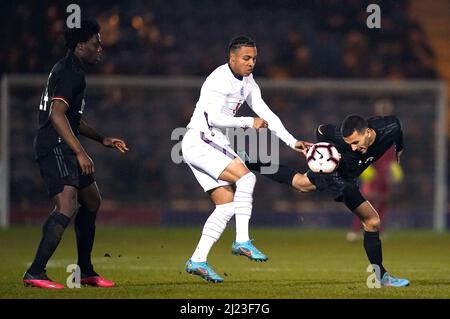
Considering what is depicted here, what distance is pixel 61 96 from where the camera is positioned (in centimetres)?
842

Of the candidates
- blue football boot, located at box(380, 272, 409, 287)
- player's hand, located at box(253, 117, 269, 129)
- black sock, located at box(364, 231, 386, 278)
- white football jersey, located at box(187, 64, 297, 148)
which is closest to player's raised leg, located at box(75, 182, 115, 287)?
white football jersey, located at box(187, 64, 297, 148)

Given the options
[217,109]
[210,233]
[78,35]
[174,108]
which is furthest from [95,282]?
[174,108]

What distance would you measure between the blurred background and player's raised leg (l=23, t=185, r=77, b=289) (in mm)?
9478

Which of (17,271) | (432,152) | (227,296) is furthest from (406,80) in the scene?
(227,296)

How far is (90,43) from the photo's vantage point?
8781mm

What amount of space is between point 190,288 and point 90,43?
2.24m

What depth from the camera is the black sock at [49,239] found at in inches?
333

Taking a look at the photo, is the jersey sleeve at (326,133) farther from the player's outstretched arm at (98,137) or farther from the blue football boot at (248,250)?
the player's outstretched arm at (98,137)

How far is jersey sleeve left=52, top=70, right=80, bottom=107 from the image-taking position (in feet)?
27.7

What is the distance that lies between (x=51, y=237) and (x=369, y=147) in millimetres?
2883

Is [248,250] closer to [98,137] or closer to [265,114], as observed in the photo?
[265,114]

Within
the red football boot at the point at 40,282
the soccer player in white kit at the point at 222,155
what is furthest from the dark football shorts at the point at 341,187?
the red football boot at the point at 40,282
